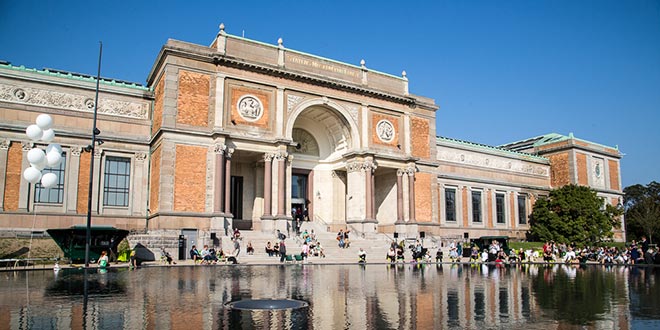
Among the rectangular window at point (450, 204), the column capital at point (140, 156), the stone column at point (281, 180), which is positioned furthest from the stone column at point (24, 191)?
the rectangular window at point (450, 204)

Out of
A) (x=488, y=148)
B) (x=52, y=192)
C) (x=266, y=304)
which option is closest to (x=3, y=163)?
(x=52, y=192)

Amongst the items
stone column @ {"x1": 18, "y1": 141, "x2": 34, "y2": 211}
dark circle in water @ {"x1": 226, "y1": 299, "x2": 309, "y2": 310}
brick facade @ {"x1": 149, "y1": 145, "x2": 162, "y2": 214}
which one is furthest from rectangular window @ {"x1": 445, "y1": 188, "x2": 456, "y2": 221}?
dark circle in water @ {"x1": 226, "y1": 299, "x2": 309, "y2": 310}

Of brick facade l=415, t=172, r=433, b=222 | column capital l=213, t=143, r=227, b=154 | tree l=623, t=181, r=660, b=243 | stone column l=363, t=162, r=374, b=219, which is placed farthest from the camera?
tree l=623, t=181, r=660, b=243

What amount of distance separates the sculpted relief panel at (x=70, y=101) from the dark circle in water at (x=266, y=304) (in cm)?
2815

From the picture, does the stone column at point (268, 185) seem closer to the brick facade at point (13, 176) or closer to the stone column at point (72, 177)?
the stone column at point (72, 177)

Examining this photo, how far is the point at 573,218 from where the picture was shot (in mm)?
52312

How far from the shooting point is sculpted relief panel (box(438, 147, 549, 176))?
52.4m

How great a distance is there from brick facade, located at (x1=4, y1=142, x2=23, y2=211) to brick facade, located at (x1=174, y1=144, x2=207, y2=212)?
931 cm

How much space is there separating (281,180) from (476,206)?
1031 inches

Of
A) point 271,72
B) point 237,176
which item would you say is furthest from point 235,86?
point 237,176

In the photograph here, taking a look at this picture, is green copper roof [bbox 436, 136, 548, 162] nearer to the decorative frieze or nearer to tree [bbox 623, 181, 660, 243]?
the decorative frieze

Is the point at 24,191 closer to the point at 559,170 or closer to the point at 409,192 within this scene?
the point at 409,192

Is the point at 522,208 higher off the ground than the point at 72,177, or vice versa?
the point at 72,177

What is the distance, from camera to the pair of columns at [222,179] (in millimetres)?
33544
